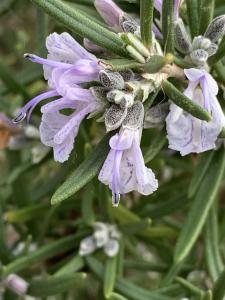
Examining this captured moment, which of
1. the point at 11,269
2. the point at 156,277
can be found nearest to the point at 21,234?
the point at 11,269

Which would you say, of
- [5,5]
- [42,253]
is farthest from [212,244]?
[5,5]

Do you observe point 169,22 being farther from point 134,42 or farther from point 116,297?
point 116,297

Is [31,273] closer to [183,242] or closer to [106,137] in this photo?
[183,242]

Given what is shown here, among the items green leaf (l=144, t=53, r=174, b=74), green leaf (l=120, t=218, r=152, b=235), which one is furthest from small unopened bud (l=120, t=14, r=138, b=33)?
green leaf (l=120, t=218, r=152, b=235)

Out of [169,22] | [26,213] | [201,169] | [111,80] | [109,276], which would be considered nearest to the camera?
[111,80]

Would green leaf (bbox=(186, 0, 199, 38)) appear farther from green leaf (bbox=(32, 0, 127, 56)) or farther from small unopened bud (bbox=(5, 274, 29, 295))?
small unopened bud (bbox=(5, 274, 29, 295))

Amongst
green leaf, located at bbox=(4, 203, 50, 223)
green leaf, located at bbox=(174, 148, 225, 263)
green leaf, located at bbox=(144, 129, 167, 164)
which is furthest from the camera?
green leaf, located at bbox=(4, 203, 50, 223)

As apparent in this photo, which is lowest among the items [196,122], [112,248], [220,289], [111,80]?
[112,248]
